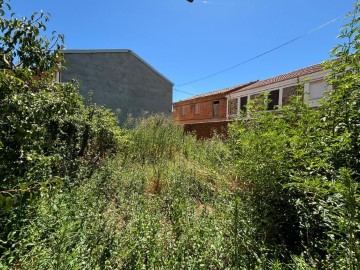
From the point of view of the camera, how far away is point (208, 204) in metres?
3.64

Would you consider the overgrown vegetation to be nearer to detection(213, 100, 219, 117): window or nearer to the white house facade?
the white house facade

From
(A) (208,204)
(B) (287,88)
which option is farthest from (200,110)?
(A) (208,204)

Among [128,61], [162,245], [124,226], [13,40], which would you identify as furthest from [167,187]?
[128,61]

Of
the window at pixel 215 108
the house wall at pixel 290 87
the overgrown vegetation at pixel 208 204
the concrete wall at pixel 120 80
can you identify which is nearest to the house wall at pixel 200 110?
the window at pixel 215 108

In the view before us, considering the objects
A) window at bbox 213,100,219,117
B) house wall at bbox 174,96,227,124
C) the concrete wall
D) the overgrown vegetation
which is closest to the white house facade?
house wall at bbox 174,96,227,124

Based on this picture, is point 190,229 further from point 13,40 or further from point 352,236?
point 13,40

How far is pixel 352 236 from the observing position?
5.03 feet

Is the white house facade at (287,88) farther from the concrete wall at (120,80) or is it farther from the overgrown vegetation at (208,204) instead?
→ the overgrown vegetation at (208,204)

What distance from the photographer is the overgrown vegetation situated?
6.43 feet

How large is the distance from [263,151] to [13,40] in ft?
9.49

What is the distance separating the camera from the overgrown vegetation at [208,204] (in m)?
1.96

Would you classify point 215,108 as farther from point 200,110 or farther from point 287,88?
point 287,88

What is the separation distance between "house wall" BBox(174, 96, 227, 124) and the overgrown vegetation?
17.5 meters

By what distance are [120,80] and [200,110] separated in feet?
35.3
